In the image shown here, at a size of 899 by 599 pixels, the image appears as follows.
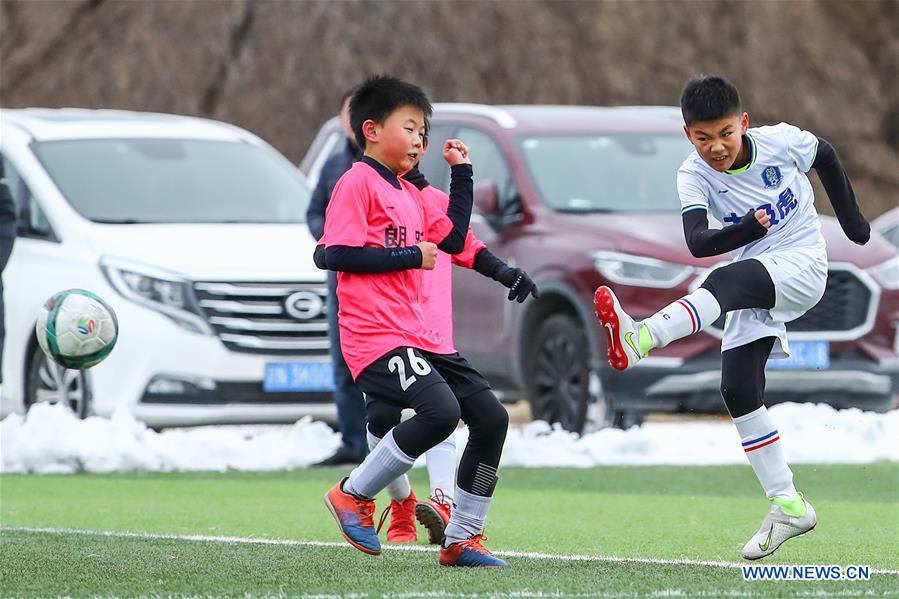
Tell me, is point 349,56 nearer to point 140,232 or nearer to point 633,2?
point 633,2

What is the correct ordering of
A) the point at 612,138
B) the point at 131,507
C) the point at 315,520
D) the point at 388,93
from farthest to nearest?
the point at 612,138, the point at 131,507, the point at 315,520, the point at 388,93

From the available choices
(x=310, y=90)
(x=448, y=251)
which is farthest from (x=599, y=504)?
(x=310, y=90)

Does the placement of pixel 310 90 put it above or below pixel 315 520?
above

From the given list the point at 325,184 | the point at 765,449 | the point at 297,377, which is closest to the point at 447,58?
the point at 297,377

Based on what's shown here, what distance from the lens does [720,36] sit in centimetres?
3500

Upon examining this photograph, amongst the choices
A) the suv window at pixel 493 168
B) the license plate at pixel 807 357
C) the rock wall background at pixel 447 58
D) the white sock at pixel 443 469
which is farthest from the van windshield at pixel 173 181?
the rock wall background at pixel 447 58

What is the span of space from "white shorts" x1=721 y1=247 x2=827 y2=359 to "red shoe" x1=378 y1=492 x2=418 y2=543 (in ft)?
5.05

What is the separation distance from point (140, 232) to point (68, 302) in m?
3.19

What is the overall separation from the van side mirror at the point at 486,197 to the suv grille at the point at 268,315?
1.17 m

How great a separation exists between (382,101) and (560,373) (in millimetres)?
5774

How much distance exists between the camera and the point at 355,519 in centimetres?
718

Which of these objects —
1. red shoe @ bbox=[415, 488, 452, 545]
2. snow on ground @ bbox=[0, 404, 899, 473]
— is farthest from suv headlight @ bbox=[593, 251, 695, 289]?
red shoe @ bbox=[415, 488, 452, 545]

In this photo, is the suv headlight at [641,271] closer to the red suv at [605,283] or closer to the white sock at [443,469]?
the red suv at [605,283]

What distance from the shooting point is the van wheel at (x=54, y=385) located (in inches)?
484
